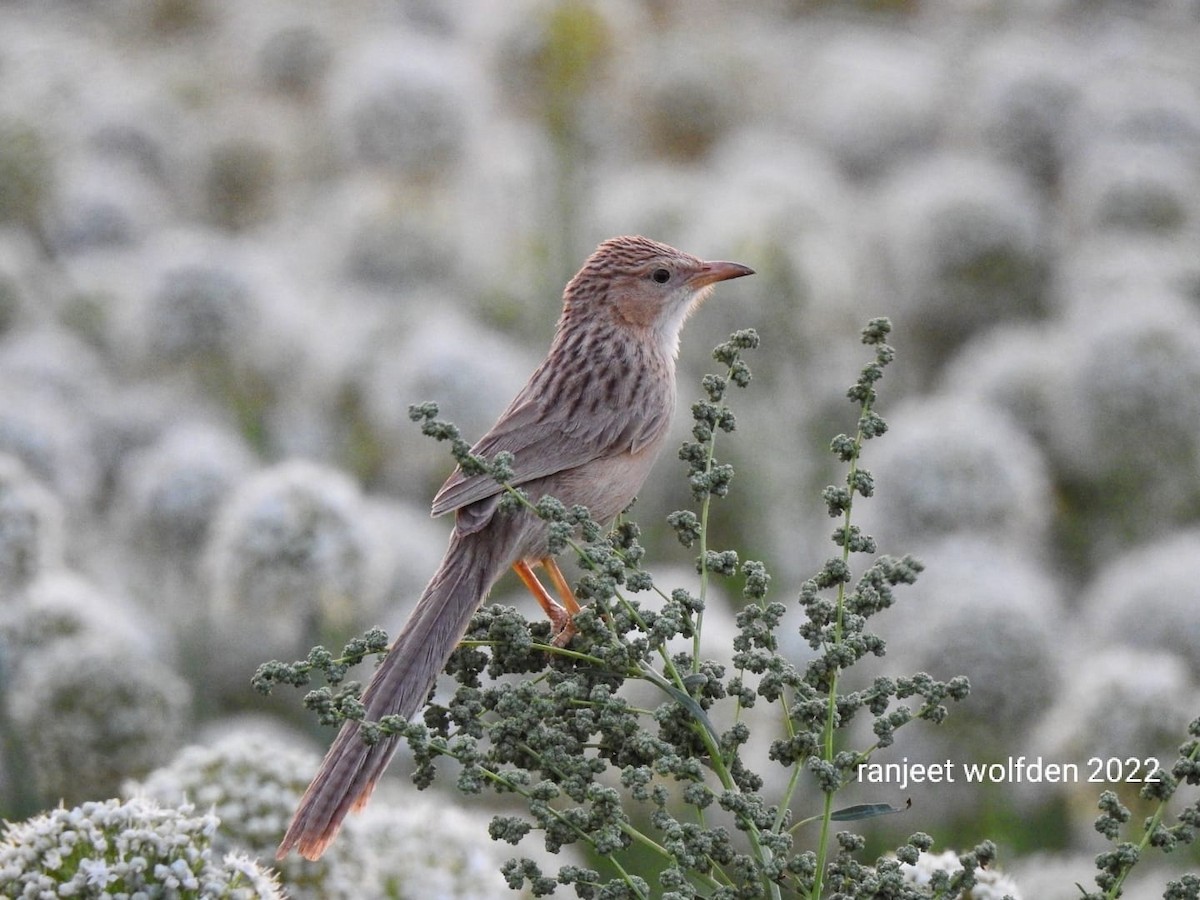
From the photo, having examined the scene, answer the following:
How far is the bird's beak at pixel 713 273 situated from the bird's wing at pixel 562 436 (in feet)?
1.39

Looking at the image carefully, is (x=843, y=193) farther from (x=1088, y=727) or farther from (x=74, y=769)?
(x=74, y=769)

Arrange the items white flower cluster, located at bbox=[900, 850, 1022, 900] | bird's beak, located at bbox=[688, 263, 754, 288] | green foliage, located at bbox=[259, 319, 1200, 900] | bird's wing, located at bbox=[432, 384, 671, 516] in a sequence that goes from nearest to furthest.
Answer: green foliage, located at bbox=[259, 319, 1200, 900]
white flower cluster, located at bbox=[900, 850, 1022, 900]
bird's wing, located at bbox=[432, 384, 671, 516]
bird's beak, located at bbox=[688, 263, 754, 288]

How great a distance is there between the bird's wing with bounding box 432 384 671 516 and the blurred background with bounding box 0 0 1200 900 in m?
0.90

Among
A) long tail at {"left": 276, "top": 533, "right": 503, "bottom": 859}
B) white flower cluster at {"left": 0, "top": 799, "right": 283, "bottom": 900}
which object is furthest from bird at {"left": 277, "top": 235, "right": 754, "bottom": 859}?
white flower cluster at {"left": 0, "top": 799, "right": 283, "bottom": 900}

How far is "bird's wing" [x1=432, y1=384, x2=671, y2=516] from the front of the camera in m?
3.11

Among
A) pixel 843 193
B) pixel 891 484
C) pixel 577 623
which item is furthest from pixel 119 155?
pixel 577 623

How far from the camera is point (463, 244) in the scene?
9.01 metres

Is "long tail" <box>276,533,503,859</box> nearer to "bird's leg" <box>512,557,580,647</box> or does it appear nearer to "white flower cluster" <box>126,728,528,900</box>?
"bird's leg" <box>512,557,580,647</box>

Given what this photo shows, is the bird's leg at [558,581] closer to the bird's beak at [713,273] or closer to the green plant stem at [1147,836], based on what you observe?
the bird's beak at [713,273]

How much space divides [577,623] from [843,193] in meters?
7.78

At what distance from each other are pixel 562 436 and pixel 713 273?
26.2 inches

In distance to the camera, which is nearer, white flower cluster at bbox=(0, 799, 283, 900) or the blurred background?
white flower cluster at bbox=(0, 799, 283, 900)

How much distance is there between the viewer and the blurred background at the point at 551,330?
5.52 metres

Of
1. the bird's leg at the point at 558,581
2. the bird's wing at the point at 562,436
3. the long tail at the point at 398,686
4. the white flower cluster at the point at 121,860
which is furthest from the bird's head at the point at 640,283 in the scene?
the white flower cluster at the point at 121,860
